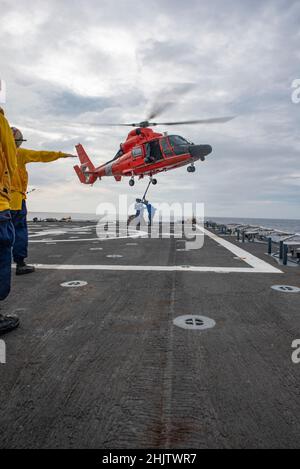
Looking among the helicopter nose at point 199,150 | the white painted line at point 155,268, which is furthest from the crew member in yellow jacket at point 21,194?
the helicopter nose at point 199,150

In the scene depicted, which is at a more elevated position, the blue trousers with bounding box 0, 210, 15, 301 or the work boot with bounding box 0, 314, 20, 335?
the blue trousers with bounding box 0, 210, 15, 301

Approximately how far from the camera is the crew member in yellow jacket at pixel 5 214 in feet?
9.70

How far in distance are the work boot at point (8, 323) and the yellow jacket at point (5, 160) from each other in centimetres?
110

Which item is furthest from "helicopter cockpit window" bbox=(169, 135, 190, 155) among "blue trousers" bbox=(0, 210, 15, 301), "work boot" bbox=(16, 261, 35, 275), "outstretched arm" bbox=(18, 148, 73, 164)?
"blue trousers" bbox=(0, 210, 15, 301)

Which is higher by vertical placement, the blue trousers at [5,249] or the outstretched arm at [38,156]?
the outstretched arm at [38,156]

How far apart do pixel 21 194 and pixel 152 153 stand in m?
15.1

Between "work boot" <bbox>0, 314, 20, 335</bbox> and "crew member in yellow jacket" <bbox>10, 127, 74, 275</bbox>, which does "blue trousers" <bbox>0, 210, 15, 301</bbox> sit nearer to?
"work boot" <bbox>0, 314, 20, 335</bbox>

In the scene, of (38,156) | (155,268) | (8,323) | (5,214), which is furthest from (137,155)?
(8,323)

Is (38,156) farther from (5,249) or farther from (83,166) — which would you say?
(83,166)

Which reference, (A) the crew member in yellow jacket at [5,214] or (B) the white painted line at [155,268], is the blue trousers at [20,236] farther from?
(A) the crew member in yellow jacket at [5,214]

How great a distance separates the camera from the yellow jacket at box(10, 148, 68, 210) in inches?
194

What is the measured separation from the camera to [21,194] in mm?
5605

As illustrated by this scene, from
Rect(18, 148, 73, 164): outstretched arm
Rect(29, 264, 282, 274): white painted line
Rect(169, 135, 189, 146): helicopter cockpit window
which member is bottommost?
Rect(29, 264, 282, 274): white painted line

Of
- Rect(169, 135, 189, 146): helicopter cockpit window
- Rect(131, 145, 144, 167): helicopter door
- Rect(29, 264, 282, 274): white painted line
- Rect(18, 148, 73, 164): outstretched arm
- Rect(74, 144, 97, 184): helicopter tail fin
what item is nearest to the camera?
Rect(18, 148, 73, 164): outstretched arm
